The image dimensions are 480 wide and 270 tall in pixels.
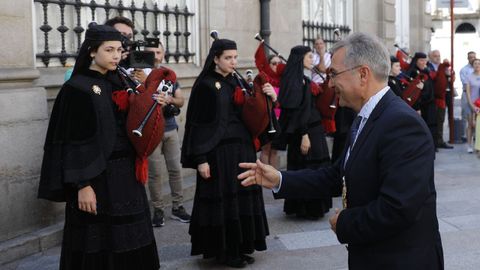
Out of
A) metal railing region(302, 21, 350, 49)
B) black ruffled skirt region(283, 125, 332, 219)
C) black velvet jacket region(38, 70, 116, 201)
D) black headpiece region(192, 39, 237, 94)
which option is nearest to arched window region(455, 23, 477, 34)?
metal railing region(302, 21, 350, 49)

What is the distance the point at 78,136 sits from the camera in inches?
172

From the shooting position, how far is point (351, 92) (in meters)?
2.87

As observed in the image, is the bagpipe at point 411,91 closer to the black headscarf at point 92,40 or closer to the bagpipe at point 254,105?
the bagpipe at point 254,105

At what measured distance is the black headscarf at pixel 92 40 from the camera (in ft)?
14.6

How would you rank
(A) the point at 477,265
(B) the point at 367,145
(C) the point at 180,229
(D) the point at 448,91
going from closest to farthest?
1. (B) the point at 367,145
2. (A) the point at 477,265
3. (C) the point at 180,229
4. (D) the point at 448,91

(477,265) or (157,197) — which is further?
(157,197)

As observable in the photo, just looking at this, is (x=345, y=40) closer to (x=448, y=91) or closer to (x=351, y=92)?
(x=351, y=92)

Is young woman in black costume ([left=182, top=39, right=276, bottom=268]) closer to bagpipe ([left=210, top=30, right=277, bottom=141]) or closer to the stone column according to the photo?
bagpipe ([left=210, top=30, right=277, bottom=141])

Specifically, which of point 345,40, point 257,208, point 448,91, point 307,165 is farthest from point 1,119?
point 448,91

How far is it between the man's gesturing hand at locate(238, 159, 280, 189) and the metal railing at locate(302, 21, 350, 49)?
31.3ft

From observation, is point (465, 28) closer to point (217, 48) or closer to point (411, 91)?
point (411, 91)

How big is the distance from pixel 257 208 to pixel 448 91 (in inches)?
368

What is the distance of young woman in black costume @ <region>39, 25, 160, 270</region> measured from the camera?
436cm

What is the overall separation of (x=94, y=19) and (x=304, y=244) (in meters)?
3.27
